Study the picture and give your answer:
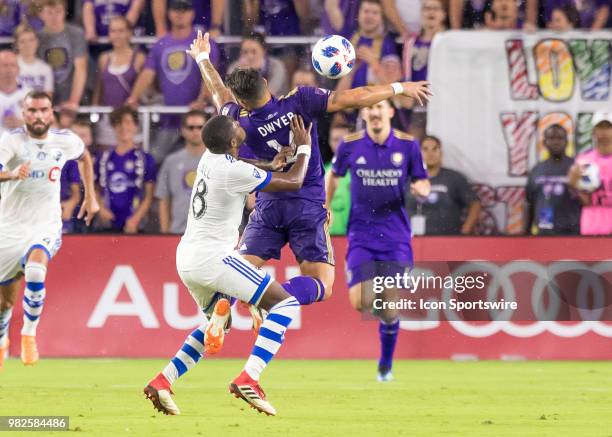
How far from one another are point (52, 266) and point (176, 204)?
1401 mm

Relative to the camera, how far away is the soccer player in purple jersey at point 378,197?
40.7 ft

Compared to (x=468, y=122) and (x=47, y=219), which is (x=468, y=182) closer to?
(x=468, y=122)

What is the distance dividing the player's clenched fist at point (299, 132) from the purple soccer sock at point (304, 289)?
93 centimetres

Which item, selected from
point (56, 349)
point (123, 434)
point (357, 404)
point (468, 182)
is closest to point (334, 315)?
point (468, 182)

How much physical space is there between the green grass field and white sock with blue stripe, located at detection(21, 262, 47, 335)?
1.60 ft

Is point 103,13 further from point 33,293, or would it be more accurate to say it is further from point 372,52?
point 33,293

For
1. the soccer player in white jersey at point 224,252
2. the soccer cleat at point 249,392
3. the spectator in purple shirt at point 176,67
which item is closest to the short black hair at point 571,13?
the spectator in purple shirt at point 176,67

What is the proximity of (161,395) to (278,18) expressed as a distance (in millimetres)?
7461

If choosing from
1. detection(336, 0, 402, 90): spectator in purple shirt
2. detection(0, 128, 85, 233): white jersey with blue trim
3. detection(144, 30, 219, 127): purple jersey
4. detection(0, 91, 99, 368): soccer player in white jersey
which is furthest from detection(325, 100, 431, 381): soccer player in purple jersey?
detection(144, 30, 219, 127): purple jersey

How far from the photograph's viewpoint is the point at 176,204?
14.5 metres

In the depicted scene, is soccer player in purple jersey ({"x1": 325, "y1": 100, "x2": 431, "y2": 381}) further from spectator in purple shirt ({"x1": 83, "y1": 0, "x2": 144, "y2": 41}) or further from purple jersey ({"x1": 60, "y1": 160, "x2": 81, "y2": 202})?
spectator in purple shirt ({"x1": 83, "y1": 0, "x2": 144, "y2": 41})

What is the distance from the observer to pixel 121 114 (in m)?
14.6

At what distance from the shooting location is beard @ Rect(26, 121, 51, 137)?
1215 centimetres

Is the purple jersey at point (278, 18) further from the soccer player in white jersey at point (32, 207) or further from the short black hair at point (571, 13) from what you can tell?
the soccer player in white jersey at point (32, 207)
